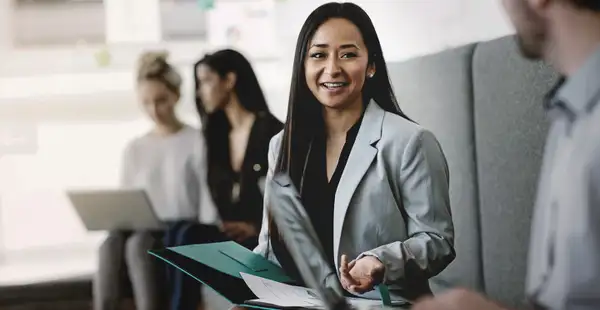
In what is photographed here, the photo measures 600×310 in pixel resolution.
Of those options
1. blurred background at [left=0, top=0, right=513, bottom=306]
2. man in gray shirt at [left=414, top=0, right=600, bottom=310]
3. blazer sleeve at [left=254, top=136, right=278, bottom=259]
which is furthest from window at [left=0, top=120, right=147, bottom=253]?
man in gray shirt at [left=414, top=0, right=600, bottom=310]

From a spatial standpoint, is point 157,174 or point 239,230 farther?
point 157,174

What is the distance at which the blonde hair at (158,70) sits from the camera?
1.00 m

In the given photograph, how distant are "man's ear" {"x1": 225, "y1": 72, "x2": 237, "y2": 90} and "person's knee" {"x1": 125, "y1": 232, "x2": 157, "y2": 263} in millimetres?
219

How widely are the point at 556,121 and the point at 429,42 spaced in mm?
262

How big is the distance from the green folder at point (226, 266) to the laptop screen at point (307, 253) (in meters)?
0.06

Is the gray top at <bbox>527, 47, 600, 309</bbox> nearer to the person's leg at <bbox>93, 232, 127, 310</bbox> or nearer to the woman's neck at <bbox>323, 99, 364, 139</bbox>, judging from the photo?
the woman's neck at <bbox>323, 99, 364, 139</bbox>

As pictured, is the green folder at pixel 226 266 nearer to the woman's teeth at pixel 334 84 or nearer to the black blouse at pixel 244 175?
the black blouse at pixel 244 175

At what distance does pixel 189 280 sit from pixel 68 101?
30 cm

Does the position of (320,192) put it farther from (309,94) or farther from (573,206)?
(573,206)

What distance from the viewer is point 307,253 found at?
2.21 ft

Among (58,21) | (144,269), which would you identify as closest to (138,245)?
(144,269)

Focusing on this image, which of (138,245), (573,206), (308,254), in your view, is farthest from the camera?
(138,245)

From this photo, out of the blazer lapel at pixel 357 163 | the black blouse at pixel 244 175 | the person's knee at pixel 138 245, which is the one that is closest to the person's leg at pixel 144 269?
the person's knee at pixel 138 245

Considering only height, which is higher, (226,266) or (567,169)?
(567,169)
